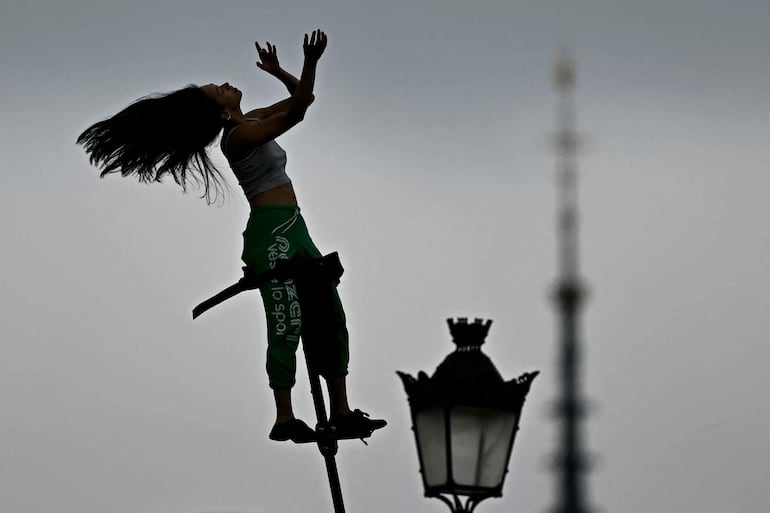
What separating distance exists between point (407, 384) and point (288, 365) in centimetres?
188

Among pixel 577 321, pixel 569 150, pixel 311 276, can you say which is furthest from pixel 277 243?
pixel 577 321

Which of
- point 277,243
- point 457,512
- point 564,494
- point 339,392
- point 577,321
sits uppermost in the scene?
point 577,321

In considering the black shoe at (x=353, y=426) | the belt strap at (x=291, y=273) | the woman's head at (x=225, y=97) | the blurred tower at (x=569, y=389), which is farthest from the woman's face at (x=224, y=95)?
the blurred tower at (x=569, y=389)

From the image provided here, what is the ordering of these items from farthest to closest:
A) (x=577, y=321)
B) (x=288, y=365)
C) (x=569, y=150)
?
(x=577, y=321) < (x=569, y=150) < (x=288, y=365)

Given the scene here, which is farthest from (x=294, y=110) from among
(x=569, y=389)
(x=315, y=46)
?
(x=569, y=389)

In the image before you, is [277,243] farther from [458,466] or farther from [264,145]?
[458,466]

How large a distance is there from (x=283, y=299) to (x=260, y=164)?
101 cm

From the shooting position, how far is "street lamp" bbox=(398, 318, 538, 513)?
13.8 m

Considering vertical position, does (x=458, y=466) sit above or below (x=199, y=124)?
below

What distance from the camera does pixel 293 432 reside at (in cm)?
1555

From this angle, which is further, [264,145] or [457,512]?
[264,145]

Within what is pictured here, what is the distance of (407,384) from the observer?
14.0m

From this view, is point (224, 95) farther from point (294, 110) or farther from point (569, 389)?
point (569, 389)

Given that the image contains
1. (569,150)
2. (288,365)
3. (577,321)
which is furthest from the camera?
(577,321)
